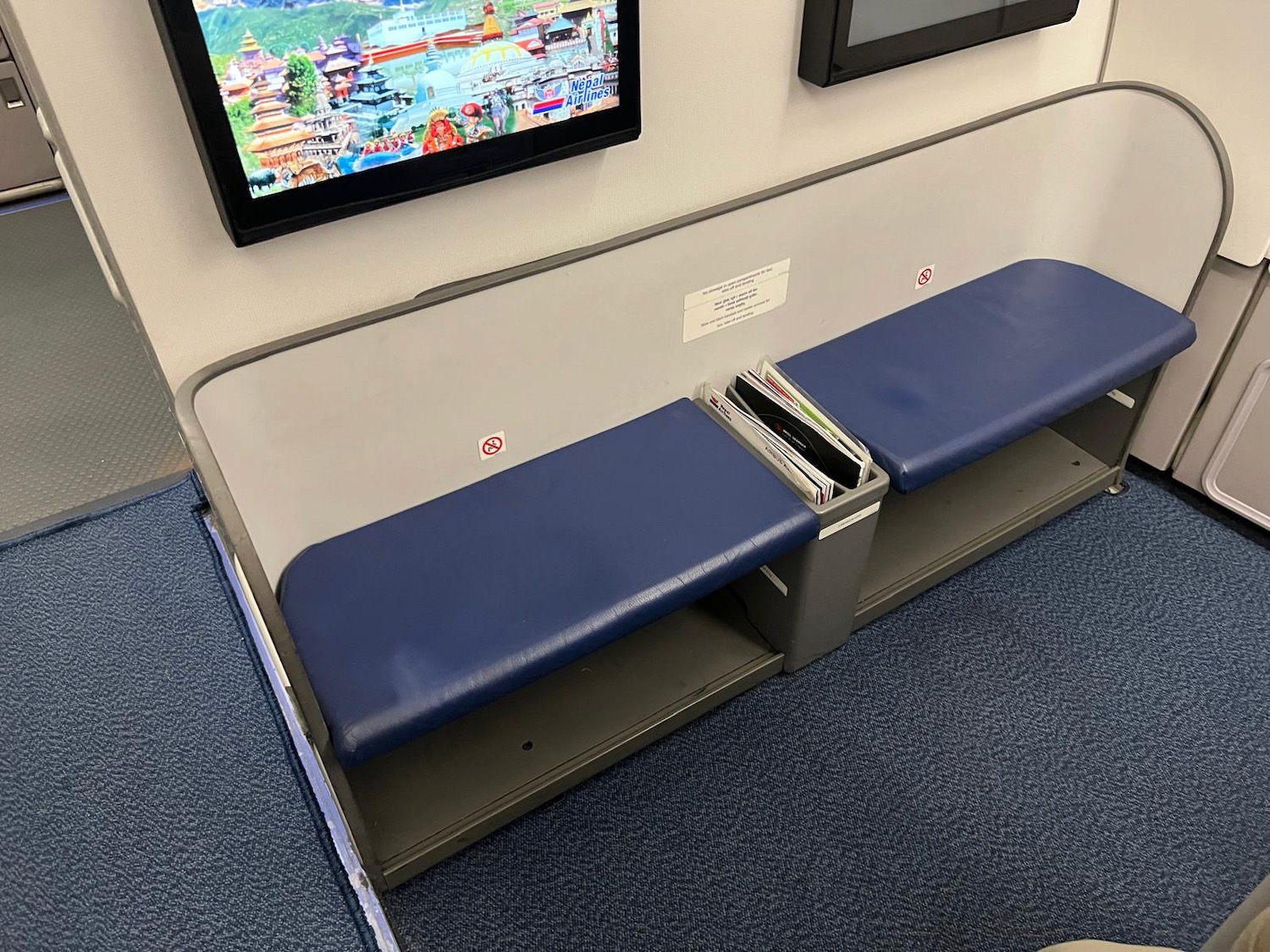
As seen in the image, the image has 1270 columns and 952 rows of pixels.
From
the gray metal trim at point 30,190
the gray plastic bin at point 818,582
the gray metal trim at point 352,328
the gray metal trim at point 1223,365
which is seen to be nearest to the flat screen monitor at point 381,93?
the gray metal trim at point 352,328

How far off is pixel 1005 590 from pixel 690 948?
1102mm

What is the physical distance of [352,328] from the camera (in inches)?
56.1

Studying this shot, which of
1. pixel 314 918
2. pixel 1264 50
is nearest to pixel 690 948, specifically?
pixel 314 918

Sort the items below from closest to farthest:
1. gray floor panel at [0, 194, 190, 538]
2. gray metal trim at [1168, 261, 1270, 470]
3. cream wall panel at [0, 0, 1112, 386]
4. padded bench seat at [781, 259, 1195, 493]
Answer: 1. cream wall panel at [0, 0, 1112, 386]
2. padded bench seat at [781, 259, 1195, 493]
3. gray metal trim at [1168, 261, 1270, 470]
4. gray floor panel at [0, 194, 190, 538]

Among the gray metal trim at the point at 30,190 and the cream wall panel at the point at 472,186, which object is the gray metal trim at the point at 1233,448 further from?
the gray metal trim at the point at 30,190

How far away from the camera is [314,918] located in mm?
1131

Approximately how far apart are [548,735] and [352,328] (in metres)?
0.84

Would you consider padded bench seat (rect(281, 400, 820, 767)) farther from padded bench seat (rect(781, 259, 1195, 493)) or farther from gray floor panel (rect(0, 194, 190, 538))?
gray floor panel (rect(0, 194, 190, 538))

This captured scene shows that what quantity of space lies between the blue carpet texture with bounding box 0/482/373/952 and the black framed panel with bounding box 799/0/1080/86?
58.0 inches

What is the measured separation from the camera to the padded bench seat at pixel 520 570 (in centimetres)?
134

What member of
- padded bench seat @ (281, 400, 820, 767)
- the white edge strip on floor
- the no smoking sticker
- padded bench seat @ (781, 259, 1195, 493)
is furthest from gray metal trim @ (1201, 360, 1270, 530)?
the white edge strip on floor

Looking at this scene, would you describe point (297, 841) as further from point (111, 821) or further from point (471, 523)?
point (471, 523)

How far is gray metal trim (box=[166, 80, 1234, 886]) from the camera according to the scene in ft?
3.87

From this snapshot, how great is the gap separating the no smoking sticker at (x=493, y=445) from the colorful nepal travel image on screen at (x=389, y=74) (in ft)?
1.80
